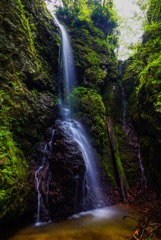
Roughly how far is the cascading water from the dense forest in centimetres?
6

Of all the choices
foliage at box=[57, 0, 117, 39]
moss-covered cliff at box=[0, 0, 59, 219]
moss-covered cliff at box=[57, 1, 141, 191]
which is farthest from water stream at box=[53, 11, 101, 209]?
foliage at box=[57, 0, 117, 39]

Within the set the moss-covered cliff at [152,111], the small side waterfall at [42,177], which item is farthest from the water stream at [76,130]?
the moss-covered cliff at [152,111]

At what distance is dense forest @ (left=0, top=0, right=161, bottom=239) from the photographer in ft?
12.6

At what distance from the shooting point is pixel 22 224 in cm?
341

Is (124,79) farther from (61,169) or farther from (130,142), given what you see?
(61,169)

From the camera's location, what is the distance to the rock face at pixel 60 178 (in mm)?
3893

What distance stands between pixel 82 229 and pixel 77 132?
3695 millimetres

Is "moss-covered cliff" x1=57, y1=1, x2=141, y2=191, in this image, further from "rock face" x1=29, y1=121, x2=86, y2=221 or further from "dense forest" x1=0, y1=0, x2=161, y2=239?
"rock face" x1=29, y1=121, x2=86, y2=221

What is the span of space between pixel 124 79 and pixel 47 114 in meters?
8.32

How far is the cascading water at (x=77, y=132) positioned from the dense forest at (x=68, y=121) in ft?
0.20

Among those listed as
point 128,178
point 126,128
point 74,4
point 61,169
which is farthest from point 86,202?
point 74,4

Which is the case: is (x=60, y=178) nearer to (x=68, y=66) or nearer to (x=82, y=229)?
(x=82, y=229)

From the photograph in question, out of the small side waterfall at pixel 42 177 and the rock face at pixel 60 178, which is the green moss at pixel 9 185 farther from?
the rock face at pixel 60 178

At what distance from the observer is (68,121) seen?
686 cm
